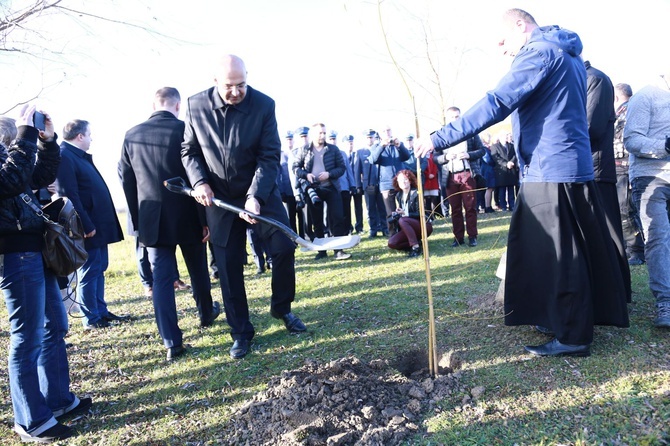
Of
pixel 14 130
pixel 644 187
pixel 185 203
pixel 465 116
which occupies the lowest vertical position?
pixel 644 187

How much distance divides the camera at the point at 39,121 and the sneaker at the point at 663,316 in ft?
15.3

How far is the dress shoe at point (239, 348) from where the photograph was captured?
13.2ft

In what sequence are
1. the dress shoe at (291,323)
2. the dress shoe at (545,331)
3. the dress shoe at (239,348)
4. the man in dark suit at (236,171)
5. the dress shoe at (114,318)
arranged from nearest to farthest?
the dress shoe at (545,331), the man in dark suit at (236,171), the dress shoe at (239,348), the dress shoe at (291,323), the dress shoe at (114,318)

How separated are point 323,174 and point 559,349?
567 cm

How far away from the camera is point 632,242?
19.5 feet

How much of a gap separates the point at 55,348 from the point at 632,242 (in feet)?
21.2

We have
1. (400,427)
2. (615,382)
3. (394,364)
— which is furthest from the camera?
(394,364)

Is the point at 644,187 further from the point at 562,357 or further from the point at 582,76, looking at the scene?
the point at 562,357

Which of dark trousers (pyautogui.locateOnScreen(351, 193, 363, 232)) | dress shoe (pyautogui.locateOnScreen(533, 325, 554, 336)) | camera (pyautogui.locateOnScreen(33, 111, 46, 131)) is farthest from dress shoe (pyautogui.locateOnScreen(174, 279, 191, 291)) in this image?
dark trousers (pyautogui.locateOnScreen(351, 193, 363, 232))

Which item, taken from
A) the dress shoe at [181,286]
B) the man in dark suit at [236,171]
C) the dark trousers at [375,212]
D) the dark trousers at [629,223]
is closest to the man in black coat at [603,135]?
the dark trousers at [629,223]

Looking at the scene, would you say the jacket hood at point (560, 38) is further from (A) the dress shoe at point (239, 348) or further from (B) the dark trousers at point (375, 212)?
(B) the dark trousers at point (375, 212)

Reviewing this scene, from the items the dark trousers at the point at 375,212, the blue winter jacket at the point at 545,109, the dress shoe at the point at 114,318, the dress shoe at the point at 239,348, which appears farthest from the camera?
the dark trousers at the point at 375,212

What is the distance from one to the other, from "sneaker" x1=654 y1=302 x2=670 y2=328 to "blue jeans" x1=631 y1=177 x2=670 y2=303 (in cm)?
4

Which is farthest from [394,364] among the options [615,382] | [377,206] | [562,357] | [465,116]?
[377,206]
